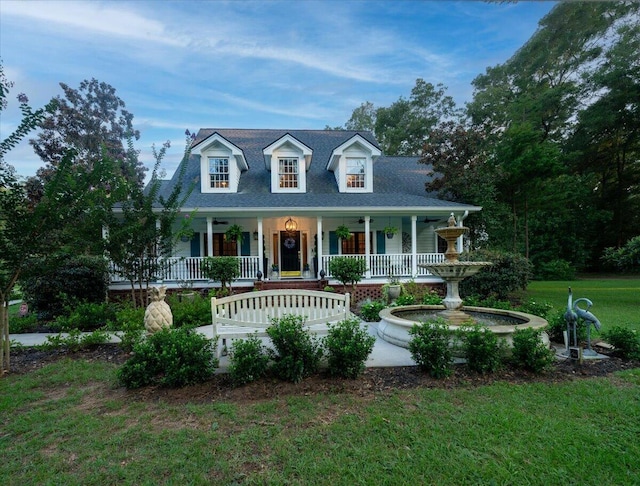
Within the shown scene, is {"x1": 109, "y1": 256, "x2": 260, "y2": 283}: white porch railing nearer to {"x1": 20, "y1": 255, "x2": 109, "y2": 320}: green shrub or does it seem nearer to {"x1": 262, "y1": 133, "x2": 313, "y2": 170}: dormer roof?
{"x1": 20, "y1": 255, "x2": 109, "y2": 320}: green shrub

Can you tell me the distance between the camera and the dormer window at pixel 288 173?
532 inches

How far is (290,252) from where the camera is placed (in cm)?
1395

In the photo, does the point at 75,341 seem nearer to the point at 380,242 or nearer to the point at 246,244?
the point at 246,244

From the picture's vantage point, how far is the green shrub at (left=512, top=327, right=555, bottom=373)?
156 inches

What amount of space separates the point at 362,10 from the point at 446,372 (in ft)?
15.6

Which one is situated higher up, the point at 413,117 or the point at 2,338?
the point at 413,117

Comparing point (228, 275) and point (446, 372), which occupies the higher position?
point (228, 275)

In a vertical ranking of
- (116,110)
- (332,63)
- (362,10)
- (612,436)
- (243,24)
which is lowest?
(612,436)

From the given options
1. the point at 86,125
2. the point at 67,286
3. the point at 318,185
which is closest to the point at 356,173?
the point at 318,185

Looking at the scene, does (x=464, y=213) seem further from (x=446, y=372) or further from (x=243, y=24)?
(x=243, y=24)

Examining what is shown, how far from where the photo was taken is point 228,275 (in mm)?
10422

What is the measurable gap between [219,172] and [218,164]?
34cm

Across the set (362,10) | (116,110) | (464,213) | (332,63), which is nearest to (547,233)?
(464,213)

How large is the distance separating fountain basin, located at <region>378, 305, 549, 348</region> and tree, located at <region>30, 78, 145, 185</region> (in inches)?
638
